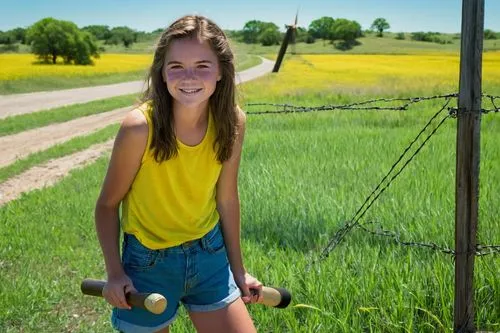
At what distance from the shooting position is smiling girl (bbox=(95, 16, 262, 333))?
190 cm

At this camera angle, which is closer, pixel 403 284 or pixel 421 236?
pixel 403 284

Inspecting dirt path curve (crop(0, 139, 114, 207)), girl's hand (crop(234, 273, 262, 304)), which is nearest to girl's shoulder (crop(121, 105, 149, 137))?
girl's hand (crop(234, 273, 262, 304))

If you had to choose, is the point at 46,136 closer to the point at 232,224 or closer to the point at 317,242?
the point at 317,242

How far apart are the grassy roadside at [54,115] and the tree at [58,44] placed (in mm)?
23533

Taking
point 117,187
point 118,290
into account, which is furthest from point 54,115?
point 118,290

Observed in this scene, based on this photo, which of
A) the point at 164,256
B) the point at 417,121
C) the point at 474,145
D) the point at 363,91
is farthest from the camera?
the point at 363,91

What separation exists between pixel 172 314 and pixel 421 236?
1977 mm

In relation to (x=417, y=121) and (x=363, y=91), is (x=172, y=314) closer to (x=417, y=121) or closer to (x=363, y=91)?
(x=417, y=121)

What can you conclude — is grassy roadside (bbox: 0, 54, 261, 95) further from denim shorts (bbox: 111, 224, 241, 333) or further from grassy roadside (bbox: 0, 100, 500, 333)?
denim shorts (bbox: 111, 224, 241, 333)

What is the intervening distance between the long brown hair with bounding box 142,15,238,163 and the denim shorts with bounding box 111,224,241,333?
11.9 inches

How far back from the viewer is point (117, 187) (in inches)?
76.2

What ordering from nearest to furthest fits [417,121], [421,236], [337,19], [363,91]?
[421,236] < [417,121] < [363,91] < [337,19]

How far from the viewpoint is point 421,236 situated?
353cm

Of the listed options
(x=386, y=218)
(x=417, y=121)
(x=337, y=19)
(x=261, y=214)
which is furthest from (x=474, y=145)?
(x=337, y=19)
